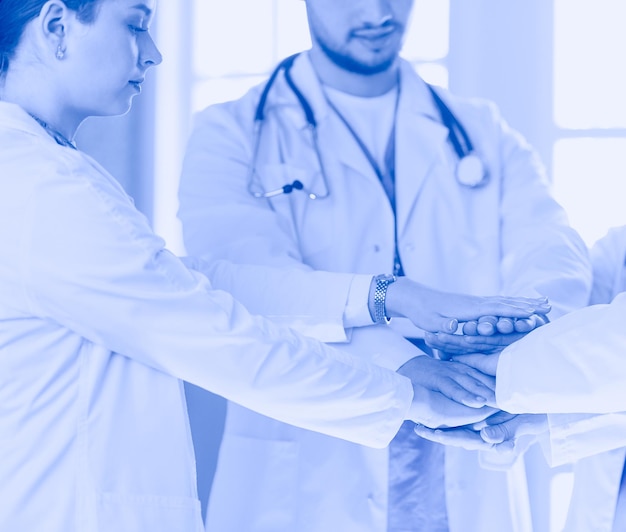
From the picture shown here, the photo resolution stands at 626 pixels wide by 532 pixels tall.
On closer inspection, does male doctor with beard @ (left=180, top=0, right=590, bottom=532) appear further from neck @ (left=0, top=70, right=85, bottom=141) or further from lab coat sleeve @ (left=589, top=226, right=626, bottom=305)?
neck @ (left=0, top=70, right=85, bottom=141)

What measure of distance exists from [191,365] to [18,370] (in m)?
0.23

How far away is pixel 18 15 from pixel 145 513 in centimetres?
71

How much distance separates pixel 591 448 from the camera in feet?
5.18

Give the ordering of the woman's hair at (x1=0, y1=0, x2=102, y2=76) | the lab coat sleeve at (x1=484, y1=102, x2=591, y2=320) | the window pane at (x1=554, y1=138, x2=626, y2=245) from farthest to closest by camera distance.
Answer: the window pane at (x1=554, y1=138, x2=626, y2=245)
the lab coat sleeve at (x1=484, y1=102, x2=591, y2=320)
the woman's hair at (x1=0, y1=0, x2=102, y2=76)

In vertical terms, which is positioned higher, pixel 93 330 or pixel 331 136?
pixel 331 136

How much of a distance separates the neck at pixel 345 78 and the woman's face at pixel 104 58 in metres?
0.72

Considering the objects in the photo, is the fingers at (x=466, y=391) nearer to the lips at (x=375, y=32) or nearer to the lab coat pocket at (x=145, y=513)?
the lab coat pocket at (x=145, y=513)

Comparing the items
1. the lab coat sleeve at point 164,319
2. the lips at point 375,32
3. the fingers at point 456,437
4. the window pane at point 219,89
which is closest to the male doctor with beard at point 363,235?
the lips at point 375,32

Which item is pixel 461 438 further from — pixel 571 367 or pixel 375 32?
pixel 375 32

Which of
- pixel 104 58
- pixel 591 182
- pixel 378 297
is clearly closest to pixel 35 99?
pixel 104 58

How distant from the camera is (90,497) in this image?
1.28 m

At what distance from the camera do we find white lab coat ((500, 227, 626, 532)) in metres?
1.51

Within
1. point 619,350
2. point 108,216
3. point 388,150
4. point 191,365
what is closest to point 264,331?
point 191,365

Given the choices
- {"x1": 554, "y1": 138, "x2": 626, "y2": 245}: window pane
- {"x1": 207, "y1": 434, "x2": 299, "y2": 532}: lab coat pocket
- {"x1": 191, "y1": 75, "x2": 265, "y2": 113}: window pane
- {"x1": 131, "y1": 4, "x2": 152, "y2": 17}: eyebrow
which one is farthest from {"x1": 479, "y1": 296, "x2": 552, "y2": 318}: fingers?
{"x1": 191, "y1": 75, "x2": 265, "y2": 113}: window pane
